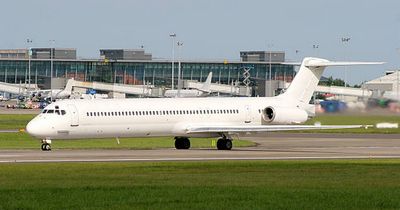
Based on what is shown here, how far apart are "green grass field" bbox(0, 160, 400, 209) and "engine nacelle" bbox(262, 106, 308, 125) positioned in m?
16.2

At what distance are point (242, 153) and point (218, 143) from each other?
5.27m

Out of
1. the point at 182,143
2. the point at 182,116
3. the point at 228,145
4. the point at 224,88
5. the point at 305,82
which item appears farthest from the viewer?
the point at 224,88

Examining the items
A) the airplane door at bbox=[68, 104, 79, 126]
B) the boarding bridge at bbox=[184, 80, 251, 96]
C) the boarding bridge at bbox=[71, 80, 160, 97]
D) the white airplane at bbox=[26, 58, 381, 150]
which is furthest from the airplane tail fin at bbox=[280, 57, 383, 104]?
the boarding bridge at bbox=[71, 80, 160, 97]

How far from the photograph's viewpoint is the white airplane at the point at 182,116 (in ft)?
179

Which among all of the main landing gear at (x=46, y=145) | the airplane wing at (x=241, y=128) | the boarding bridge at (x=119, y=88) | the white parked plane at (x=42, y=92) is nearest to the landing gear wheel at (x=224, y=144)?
the airplane wing at (x=241, y=128)

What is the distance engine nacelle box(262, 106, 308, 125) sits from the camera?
197 ft

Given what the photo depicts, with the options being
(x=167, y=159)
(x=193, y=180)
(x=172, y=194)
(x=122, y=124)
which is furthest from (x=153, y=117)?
(x=172, y=194)

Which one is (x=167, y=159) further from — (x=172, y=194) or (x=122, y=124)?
(x=172, y=194)

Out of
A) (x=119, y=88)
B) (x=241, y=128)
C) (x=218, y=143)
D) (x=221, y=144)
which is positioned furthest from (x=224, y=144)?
(x=119, y=88)

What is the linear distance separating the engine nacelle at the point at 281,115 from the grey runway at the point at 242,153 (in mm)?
1643

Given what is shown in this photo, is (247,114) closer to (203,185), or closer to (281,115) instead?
(281,115)

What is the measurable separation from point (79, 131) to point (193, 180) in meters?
21.8

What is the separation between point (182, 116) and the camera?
58.4 meters

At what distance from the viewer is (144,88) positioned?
581 ft
